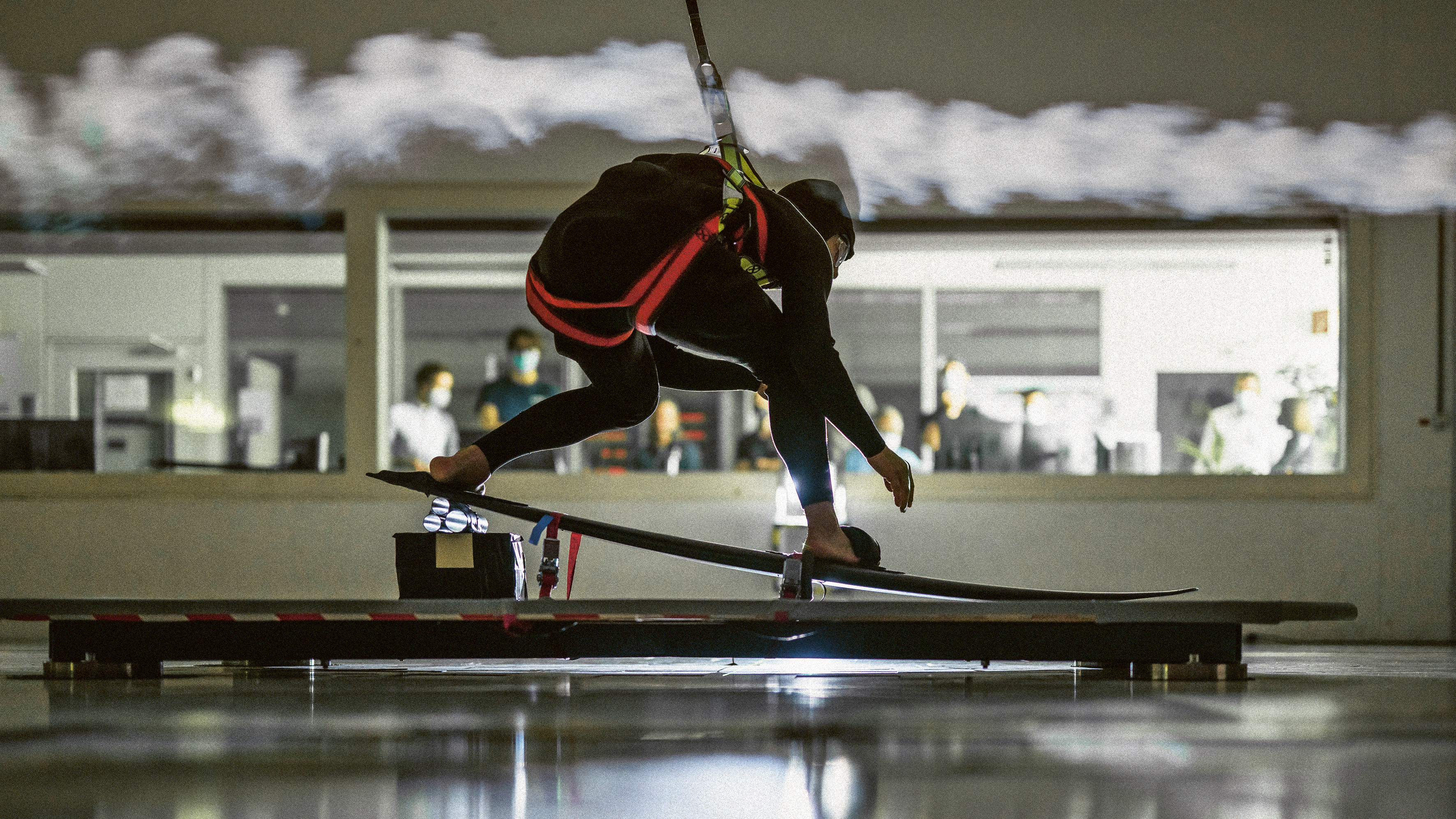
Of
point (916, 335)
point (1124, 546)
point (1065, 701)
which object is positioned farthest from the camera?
point (916, 335)

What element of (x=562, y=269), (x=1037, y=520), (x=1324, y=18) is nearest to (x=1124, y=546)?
(x=1037, y=520)

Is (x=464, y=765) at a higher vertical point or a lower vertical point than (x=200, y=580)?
higher

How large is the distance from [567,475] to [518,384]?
2.74ft

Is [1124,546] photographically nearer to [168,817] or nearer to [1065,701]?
[1065,701]

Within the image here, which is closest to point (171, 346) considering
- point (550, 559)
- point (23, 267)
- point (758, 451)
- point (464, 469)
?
point (23, 267)

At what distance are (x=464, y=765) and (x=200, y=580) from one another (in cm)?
459

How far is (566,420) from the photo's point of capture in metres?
2.66

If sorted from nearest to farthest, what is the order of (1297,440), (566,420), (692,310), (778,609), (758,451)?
(778,609), (692,310), (566,420), (1297,440), (758,451)

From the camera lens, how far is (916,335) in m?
6.18

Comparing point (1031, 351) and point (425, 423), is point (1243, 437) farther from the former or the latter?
point (425, 423)

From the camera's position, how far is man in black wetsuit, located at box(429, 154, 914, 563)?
2.40m

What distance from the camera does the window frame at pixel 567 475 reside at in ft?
17.9

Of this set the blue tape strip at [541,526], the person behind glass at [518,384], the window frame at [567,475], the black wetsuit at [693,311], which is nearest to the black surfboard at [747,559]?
the blue tape strip at [541,526]

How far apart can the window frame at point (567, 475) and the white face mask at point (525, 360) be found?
67 centimetres
